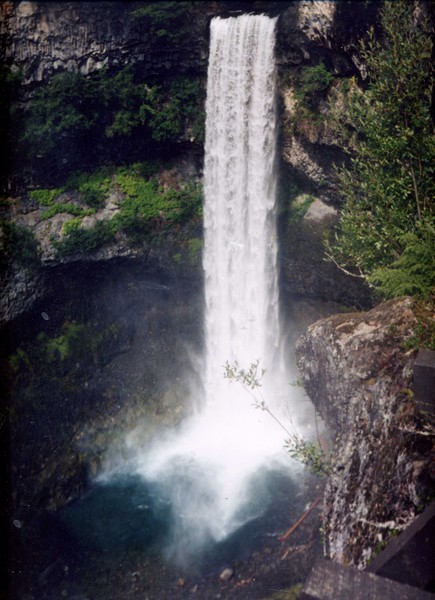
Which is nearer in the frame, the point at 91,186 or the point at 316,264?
the point at 316,264

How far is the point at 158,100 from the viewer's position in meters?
18.1

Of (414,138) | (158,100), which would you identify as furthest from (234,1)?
(414,138)

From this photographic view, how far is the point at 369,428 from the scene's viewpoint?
323 inches

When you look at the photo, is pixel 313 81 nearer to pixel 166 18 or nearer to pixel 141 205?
pixel 166 18

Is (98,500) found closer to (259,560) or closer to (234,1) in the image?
(259,560)

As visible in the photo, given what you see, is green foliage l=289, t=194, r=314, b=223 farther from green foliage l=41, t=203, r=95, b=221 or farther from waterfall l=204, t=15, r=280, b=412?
green foliage l=41, t=203, r=95, b=221

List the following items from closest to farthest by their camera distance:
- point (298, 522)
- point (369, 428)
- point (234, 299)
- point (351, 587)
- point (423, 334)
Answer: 1. point (351, 587)
2. point (369, 428)
3. point (423, 334)
4. point (298, 522)
5. point (234, 299)

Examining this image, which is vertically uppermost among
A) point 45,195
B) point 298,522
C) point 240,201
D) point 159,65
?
point 159,65

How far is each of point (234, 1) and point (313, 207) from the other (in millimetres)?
8770

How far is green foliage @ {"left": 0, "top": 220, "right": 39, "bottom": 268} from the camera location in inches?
645

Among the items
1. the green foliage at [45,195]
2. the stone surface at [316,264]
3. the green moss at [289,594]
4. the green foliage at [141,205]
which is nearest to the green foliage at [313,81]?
the stone surface at [316,264]

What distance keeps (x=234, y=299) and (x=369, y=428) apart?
1063 centimetres

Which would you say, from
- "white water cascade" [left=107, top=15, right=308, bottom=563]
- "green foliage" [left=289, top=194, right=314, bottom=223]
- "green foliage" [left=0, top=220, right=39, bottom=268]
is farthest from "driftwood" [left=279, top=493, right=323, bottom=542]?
"green foliage" [left=0, top=220, right=39, bottom=268]

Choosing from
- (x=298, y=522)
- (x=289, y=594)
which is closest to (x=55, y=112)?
(x=298, y=522)
